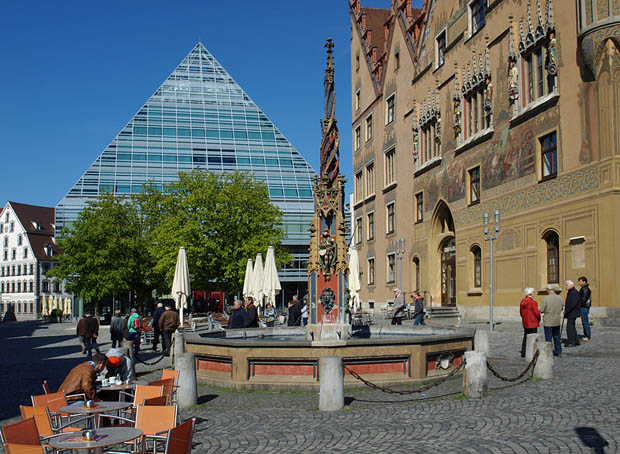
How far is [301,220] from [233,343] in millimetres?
64370

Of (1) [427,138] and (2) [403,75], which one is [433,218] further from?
(2) [403,75]

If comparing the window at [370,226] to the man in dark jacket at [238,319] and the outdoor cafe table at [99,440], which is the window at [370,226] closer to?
the man in dark jacket at [238,319]

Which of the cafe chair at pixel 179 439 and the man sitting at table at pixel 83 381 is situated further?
the man sitting at table at pixel 83 381

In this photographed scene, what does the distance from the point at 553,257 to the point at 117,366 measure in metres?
20.5

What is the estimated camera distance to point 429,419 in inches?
370

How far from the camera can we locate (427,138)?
128ft

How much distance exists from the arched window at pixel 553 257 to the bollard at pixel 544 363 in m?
13.6

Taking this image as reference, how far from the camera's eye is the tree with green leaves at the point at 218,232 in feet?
129

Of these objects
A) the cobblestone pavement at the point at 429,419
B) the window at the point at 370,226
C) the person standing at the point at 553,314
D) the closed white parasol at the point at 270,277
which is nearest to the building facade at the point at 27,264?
the window at the point at 370,226

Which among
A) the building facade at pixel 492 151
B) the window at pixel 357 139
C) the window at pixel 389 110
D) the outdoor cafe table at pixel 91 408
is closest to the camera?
the outdoor cafe table at pixel 91 408

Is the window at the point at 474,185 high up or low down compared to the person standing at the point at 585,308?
up

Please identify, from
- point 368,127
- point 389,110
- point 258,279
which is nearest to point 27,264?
point 368,127

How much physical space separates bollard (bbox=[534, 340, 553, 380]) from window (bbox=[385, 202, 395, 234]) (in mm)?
31994

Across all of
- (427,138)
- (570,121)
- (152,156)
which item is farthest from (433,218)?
(152,156)
